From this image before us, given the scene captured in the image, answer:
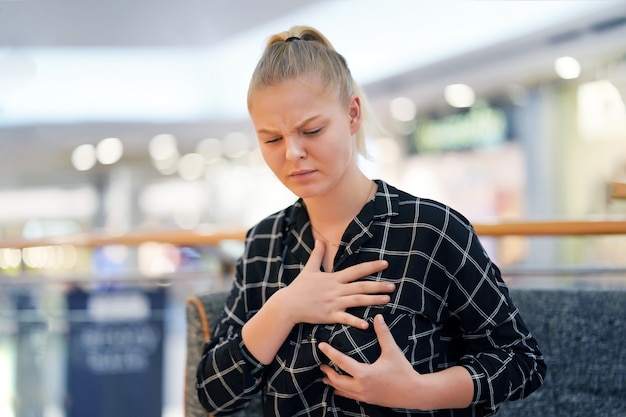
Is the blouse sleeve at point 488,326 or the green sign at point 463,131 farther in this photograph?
the green sign at point 463,131

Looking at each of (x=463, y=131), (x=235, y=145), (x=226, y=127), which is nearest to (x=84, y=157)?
(x=235, y=145)

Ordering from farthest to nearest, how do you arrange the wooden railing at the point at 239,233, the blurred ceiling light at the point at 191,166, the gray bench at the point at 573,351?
the blurred ceiling light at the point at 191,166 < the wooden railing at the point at 239,233 < the gray bench at the point at 573,351

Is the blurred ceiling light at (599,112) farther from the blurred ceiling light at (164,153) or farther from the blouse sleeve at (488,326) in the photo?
the blurred ceiling light at (164,153)

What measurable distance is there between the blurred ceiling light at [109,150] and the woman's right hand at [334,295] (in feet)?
39.7

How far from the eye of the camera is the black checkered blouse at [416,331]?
4.12ft

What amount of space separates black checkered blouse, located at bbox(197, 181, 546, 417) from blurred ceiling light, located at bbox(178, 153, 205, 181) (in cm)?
1445

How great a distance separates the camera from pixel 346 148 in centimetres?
127

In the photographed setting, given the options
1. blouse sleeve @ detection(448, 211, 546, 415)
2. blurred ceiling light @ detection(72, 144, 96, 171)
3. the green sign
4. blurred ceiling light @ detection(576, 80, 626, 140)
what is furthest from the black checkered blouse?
blurred ceiling light @ detection(72, 144, 96, 171)

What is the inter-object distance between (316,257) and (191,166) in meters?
15.8

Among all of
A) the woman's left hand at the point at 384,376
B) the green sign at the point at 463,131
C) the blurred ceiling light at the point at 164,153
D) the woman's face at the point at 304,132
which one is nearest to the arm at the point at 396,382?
the woman's left hand at the point at 384,376

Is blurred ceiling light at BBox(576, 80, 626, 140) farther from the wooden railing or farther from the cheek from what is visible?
the cheek

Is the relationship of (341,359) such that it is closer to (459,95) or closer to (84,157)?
(459,95)

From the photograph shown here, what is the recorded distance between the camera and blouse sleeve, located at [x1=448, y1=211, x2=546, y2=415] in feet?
4.11

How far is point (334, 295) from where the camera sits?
1.26 meters
